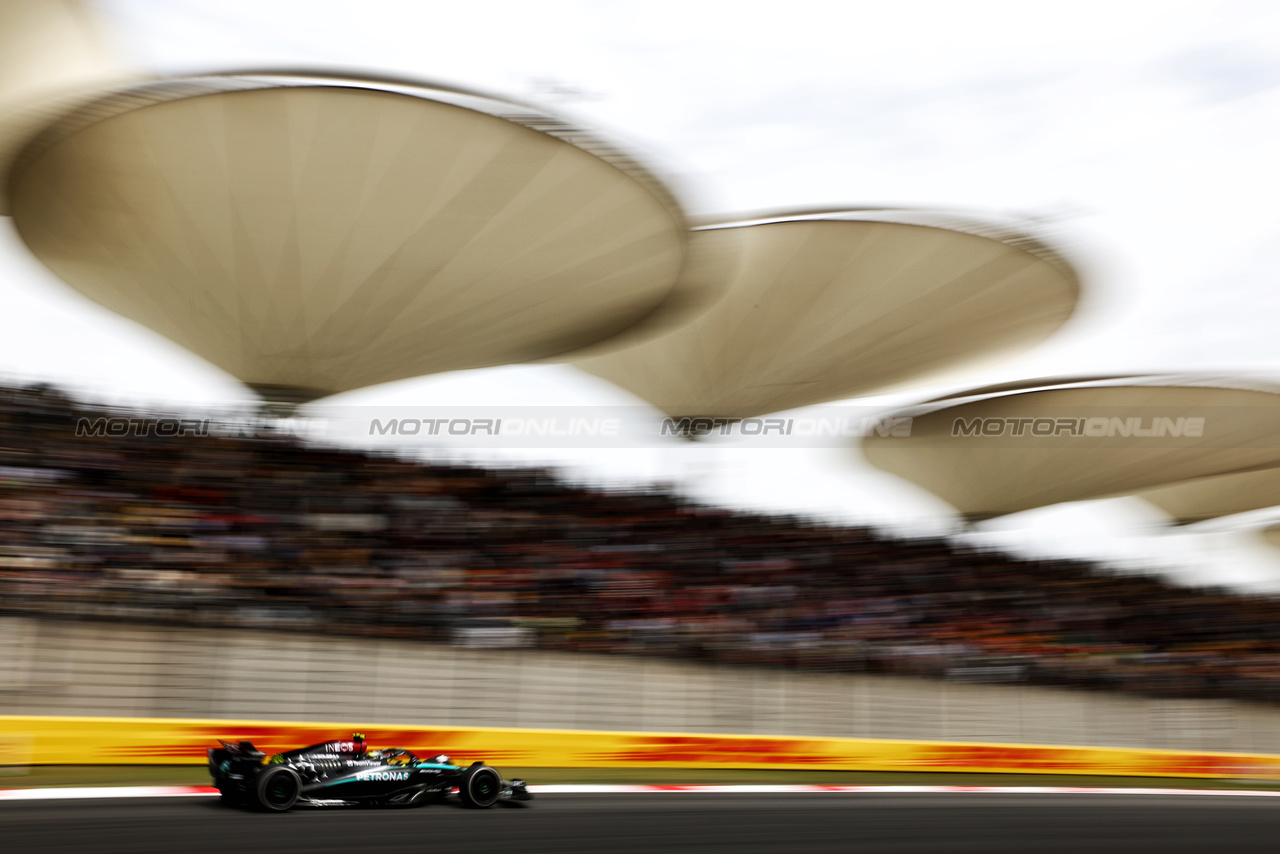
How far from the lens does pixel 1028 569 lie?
2431 cm

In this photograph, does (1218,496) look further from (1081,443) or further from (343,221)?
(343,221)

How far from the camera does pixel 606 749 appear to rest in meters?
11.7

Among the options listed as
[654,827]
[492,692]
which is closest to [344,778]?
[654,827]

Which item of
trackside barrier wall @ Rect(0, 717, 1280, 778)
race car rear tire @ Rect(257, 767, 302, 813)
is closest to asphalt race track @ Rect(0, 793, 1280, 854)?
race car rear tire @ Rect(257, 767, 302, 813)

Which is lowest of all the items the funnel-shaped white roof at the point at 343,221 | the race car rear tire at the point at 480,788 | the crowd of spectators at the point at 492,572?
the race car rear tire at the point at 480,788

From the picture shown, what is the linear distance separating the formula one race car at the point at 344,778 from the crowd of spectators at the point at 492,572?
3461mm

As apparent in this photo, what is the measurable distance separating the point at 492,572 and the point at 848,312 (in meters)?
6.91

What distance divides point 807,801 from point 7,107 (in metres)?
10.5

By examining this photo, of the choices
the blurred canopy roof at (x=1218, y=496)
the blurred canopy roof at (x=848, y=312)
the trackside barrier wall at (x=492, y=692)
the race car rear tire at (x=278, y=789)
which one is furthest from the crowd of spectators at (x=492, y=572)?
the blurred canopy roof at (x=1218, y=496)

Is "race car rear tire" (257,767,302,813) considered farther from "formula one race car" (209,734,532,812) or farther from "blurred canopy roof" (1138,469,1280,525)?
"blurred canopy roof" (1138,469,1280,525)

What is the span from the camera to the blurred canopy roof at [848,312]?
48.9ft

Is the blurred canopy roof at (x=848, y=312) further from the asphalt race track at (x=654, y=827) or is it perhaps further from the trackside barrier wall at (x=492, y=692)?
the asphalt race track at (x=654, y=827)

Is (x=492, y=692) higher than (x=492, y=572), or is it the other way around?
(x=492, y=572)

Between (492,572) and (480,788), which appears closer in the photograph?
(480,788)
